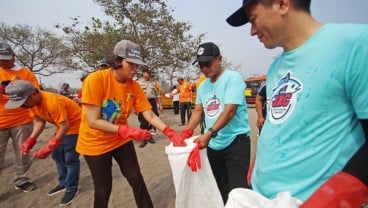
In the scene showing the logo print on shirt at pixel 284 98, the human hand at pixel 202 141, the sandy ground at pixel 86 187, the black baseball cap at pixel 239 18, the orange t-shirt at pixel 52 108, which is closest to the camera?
the logo print on shirt at pixel 284 98

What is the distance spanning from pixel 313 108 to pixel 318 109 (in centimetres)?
2

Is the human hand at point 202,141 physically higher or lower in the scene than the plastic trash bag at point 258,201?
lower

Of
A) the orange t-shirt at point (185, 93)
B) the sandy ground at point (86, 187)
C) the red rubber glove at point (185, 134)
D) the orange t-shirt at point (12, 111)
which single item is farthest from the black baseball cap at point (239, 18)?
the orange t-shirt at point (185, 93)

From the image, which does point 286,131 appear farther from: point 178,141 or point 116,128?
point 116,128

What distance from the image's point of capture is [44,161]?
207 inches

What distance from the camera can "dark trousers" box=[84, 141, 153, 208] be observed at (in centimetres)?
240

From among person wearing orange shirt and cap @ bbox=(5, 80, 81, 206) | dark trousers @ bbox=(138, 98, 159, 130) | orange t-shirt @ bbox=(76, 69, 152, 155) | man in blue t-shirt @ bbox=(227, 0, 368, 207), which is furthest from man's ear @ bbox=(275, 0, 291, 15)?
dark trousers @ bbox=(138, 98, 159, 130)

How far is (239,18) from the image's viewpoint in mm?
1260

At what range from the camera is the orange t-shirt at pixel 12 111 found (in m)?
3.66

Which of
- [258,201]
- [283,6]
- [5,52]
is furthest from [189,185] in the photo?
[5,52]

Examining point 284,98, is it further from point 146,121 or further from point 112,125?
point 146,121

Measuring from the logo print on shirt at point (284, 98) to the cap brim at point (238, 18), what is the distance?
0.35 meters

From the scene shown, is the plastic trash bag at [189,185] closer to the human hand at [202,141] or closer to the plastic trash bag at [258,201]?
the human hand at [202,141]

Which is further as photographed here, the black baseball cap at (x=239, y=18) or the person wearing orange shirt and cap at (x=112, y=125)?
the person wearing orange shirt and cap at (x=112, y=125)
